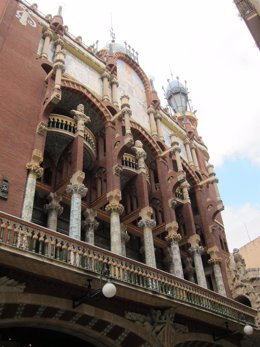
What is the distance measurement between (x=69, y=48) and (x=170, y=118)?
9693 millimetres

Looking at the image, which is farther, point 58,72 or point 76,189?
point 58,72

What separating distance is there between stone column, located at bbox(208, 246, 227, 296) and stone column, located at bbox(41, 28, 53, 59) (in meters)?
14.3

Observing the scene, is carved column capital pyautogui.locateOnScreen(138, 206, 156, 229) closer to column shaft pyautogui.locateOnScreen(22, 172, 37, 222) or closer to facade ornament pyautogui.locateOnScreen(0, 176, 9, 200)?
column shaft pyautogui.locateOnScreen(22, 172, 37, 222)

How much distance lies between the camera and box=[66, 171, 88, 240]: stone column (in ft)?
46.4

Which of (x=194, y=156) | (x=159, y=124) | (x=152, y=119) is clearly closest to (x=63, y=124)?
→ (x=152, y=119)

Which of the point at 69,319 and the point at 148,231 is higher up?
the point at 148,231

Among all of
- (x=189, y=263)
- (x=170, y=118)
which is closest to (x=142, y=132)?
(x=170, y=118)

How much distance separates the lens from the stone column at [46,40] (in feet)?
62.8

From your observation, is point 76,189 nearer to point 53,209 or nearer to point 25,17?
point 53,209

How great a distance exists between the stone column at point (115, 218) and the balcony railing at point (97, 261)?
179cm

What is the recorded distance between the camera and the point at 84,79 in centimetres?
2119

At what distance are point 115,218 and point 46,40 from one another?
1070 centimetres

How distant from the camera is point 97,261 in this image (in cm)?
1237

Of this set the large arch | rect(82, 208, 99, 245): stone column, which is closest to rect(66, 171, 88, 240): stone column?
rect(82, 208, 99, 245): stone column
